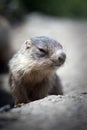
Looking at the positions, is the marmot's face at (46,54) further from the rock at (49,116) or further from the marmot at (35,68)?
the rock at (49,116)

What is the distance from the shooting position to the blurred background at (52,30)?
11.1 metres

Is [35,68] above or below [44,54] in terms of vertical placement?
below

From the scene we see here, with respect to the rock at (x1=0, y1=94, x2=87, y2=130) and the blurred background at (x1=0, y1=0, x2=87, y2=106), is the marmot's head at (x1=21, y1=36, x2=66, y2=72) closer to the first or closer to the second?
the rock at (x1=0, y1=94, x2=87, y2=130)

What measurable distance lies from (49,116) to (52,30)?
429 inches

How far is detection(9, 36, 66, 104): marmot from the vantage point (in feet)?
20.8

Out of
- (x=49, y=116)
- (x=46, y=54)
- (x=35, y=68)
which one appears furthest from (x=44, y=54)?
(x=49, y=116)

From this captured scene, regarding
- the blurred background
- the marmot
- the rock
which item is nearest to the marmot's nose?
the marmot

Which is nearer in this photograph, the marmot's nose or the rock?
the rock

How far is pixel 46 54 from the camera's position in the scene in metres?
6.42

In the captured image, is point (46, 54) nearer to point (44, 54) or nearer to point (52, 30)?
point (44, 54)

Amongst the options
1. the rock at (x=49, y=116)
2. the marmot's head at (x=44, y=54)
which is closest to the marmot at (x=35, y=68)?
the marmot's head at (x=44, y=54)

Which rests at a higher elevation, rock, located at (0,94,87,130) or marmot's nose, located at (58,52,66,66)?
marmot's nose, located at (58,52,66,66)

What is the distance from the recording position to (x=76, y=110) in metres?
4.88

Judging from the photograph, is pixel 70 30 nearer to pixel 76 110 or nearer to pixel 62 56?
pixel 62 56
